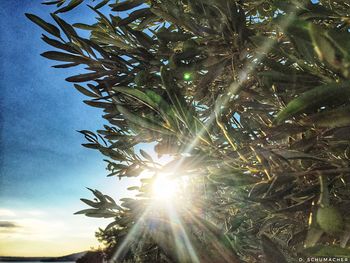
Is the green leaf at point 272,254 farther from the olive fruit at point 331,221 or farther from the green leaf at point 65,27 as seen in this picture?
the green leaf at point 65,27

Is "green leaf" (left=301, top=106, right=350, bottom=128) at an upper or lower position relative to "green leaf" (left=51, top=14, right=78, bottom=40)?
lower

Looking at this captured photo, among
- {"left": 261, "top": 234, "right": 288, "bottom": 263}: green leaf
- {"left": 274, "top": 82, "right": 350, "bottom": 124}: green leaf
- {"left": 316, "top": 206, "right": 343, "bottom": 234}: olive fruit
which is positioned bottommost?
{"left": 261, "top": 234, "right": 288, "bottom": 263}: green leaf

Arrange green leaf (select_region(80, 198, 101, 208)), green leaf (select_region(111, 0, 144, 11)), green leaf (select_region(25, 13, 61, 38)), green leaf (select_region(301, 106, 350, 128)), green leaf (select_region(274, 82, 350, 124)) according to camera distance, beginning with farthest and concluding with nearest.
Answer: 1. green leaf (select_region(80, 198, 101, 208))
2. green leaf (select_region(111, 0, 144, 11))
3. green leaf (select_region(25, 13, 61, 38))
4. green leaf (select_region(301, 106, 350, 128))
5. green leaf (select_region(274, 82, 350, 124))

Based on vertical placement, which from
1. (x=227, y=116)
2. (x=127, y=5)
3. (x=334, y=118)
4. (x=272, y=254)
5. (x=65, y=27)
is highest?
(x=127, y=5)

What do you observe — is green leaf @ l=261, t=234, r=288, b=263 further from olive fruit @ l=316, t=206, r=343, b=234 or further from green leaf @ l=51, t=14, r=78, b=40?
green leaf @ l=51, t=14, r=78, b=40

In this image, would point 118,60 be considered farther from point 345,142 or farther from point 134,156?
point 345,142

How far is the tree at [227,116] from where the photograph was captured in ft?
3.06

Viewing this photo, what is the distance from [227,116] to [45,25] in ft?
4.81

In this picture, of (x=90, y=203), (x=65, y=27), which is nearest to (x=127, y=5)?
(x=65, y=27)

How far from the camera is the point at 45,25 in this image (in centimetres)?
182

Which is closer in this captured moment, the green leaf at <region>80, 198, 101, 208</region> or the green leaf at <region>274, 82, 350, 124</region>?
the green leaf at <region>274, 82, 350, 124</region>

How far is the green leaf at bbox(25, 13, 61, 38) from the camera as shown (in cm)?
182

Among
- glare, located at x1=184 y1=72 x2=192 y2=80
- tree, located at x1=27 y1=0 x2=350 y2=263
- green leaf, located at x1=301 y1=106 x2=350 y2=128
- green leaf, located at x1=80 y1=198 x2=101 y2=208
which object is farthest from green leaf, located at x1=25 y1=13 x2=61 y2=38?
green leaf, located at x1=301 y1=106 x2=350 y2=128

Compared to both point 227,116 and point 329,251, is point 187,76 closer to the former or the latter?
point 227,116
